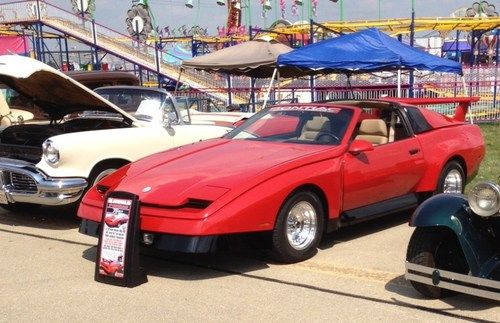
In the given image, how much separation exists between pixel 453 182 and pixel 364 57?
4.65 m

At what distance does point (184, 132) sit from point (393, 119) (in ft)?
8.75

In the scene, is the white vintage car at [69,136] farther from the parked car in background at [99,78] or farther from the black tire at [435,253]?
the black tire at [435,253]

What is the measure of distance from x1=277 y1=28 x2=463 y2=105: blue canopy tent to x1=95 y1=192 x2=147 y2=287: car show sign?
7.42 meters

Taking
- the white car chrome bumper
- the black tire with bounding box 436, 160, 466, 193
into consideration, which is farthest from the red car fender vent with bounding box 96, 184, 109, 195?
the black tire with bounding box 436, 160, 466, 193

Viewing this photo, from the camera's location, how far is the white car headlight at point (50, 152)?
21.2 ft

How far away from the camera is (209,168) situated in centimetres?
517

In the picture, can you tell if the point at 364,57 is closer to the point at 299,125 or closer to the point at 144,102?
the point at 144,102

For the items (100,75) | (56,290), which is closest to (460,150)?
(56,290)

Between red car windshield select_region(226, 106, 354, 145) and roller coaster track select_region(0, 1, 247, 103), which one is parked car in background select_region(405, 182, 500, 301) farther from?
roller coaster track select_region(0, 1, 247, 103)

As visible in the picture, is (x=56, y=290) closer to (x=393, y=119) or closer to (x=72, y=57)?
(x=393, y=119)

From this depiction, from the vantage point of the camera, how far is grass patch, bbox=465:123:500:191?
8922mm

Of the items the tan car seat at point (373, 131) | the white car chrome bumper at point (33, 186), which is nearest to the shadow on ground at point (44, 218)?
the white car chrome bumper at point (33, 186)

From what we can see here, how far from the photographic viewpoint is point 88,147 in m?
6.62

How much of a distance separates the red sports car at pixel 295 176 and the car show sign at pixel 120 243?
0.50ft
